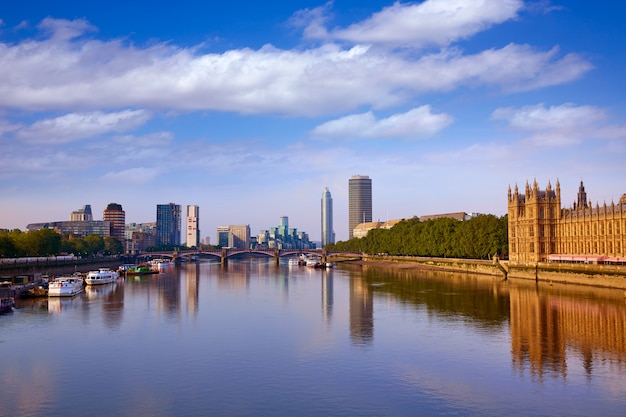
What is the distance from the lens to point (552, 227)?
13975cm

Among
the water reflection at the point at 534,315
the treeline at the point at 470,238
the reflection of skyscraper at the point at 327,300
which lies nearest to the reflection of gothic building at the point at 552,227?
the treeline at the point at 470,238

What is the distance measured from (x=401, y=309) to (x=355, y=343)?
2674 centimetres

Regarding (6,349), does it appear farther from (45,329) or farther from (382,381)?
(382,381)

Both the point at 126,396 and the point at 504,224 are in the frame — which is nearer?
the point at 126,396

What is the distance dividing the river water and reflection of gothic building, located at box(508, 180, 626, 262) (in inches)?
1447

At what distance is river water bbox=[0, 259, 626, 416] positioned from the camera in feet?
125

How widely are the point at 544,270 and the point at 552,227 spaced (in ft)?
64.0

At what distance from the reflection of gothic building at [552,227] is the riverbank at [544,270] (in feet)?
18.4

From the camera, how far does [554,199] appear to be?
141500 millimetres

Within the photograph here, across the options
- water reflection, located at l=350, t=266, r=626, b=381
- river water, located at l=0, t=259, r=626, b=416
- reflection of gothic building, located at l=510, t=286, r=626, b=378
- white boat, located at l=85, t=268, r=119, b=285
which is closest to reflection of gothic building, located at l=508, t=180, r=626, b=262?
water reflection, located at l=350, t=266, r=626, b=381

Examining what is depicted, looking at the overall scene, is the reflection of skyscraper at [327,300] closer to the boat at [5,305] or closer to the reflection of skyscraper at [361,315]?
the reflection of skyscraper at [361,315]

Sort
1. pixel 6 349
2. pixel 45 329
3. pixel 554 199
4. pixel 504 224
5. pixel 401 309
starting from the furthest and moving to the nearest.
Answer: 1. pixel 504 224
2. pixel 554 199
3. pixel 401 309
4. pixel 45 329
5. pixel 6 349

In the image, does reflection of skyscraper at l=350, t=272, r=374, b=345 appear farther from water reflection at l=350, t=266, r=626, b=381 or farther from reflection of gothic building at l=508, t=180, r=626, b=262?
reflection of gothic building at l=508, t=180, r=626, b=262

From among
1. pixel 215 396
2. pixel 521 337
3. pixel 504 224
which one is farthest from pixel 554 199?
pixel 215 396
